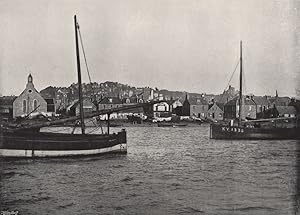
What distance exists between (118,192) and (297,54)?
3094 millimetres

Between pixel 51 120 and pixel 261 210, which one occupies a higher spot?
pixel 51 120

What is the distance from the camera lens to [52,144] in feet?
28.0

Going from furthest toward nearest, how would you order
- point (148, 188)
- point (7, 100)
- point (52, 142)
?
point (52, 142) < point (148, 188) < point (7, 100)

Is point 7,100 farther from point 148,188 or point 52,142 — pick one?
point 52,142

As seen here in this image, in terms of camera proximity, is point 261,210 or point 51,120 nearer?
point 261,210

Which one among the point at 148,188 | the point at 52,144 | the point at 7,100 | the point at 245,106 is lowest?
the point at 148,188

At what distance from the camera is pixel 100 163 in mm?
8719

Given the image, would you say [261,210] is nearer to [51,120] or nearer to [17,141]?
[51,120]

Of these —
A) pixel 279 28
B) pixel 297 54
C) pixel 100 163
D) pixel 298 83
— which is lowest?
pixel 100 163

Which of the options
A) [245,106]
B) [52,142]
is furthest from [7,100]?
[245,106]

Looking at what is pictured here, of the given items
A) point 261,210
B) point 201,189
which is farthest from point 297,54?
point 201,189

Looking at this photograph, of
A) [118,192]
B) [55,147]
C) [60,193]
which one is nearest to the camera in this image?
[60,193]

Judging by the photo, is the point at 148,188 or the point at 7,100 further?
the point at 148,188

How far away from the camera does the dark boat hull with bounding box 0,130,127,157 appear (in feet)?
24.9
